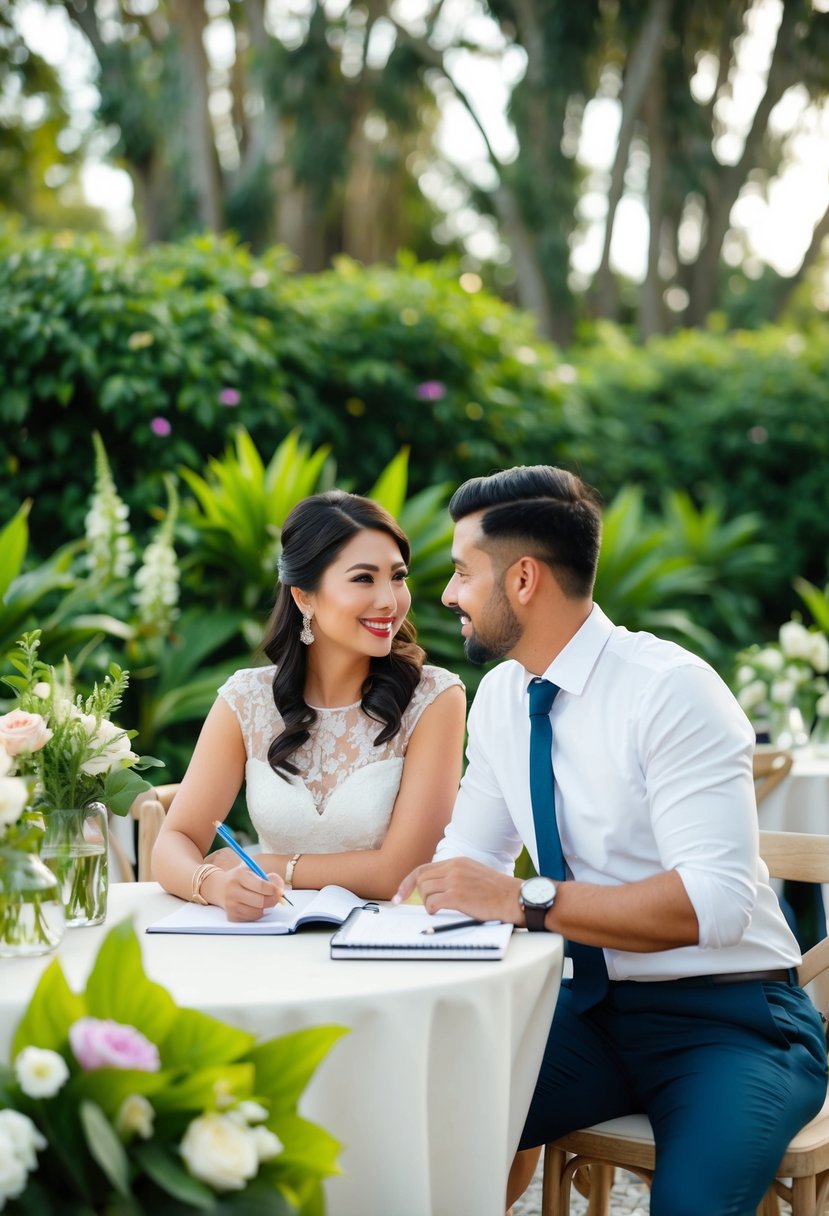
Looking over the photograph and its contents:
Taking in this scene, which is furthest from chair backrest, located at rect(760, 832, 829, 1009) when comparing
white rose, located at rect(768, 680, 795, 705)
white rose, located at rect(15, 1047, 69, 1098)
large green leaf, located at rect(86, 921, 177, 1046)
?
white rose, located at rect(768, 680, 795, 705)

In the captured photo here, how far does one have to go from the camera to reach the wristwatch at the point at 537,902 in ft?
7.30

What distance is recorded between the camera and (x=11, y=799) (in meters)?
1.85

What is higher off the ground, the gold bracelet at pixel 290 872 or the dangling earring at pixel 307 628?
the dangling earring at pixel 307 628

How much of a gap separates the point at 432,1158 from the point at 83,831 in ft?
2.63

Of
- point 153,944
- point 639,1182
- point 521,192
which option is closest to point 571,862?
point 153,944

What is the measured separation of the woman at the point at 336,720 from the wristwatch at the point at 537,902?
27.0 inches

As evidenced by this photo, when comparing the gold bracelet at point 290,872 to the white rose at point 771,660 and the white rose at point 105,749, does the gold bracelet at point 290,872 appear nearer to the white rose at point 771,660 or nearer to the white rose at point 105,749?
the white rose at point 105,749

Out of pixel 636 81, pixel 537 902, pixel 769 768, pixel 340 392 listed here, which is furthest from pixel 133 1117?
pixel 636 81

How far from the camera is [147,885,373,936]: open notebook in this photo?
2287 mm

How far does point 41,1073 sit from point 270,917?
0.90 meters

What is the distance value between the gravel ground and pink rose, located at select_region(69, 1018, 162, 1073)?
82.0 inches

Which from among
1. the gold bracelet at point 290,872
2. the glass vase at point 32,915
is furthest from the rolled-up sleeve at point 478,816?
the glass vase at point 32,915

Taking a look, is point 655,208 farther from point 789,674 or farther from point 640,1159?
point 640,1159

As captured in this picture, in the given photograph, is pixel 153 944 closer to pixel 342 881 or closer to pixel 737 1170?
pixel 342 881
